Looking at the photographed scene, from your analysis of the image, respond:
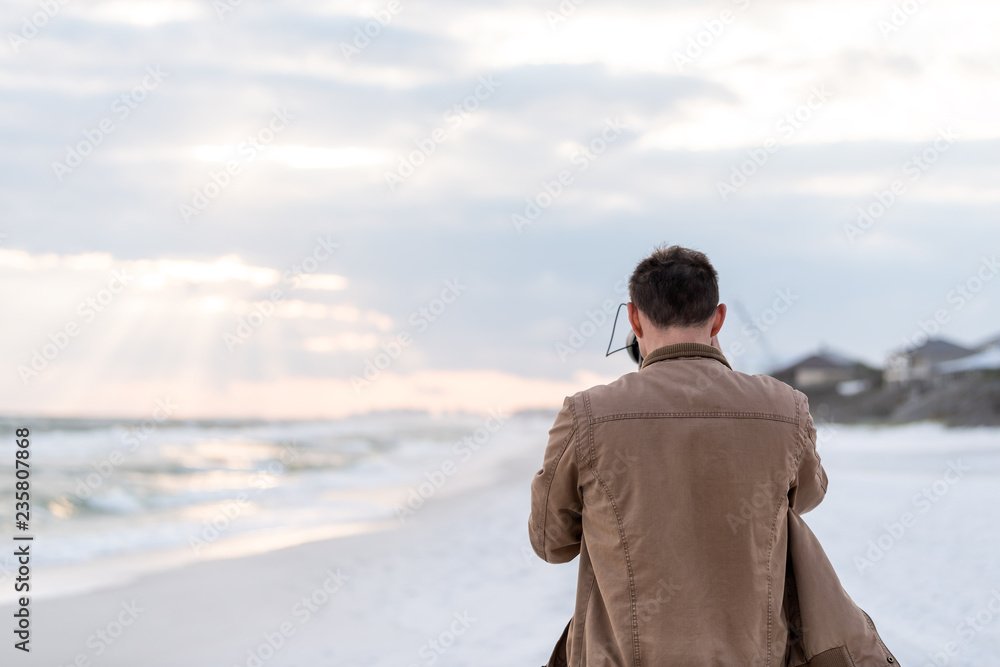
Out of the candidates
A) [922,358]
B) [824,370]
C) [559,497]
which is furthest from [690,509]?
[824,370]

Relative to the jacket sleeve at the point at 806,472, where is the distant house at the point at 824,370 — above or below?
above

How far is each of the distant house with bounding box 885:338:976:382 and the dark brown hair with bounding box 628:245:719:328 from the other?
1814 inches

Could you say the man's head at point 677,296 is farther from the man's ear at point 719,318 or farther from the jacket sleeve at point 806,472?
the jacket sleeve at point 806,472

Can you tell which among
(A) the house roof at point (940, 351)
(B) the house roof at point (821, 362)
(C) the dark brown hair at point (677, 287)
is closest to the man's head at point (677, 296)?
(C) the dark brown hair at point (677, 287)

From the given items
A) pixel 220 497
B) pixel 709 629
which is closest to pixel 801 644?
pixel 709 629

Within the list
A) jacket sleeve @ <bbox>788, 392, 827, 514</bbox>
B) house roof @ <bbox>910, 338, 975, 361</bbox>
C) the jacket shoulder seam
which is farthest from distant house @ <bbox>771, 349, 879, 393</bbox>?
the jacket shoulder seam

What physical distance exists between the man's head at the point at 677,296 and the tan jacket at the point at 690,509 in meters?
0.08

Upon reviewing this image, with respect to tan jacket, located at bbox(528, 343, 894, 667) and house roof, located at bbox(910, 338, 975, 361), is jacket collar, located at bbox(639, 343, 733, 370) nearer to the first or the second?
tan jacket, located at bbox(528, 343, 894, 667)

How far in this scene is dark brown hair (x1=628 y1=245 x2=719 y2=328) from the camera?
1.87m

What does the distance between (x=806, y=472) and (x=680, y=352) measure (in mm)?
385

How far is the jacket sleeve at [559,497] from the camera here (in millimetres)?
1819

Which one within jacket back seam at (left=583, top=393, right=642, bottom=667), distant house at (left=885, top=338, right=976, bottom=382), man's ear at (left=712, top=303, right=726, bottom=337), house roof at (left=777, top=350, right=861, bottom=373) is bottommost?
jacket back seam at (left=583, top=393, right=642, bottom=667)

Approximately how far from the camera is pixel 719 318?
6.38 ft

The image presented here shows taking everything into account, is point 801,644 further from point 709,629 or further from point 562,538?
point 562,538
